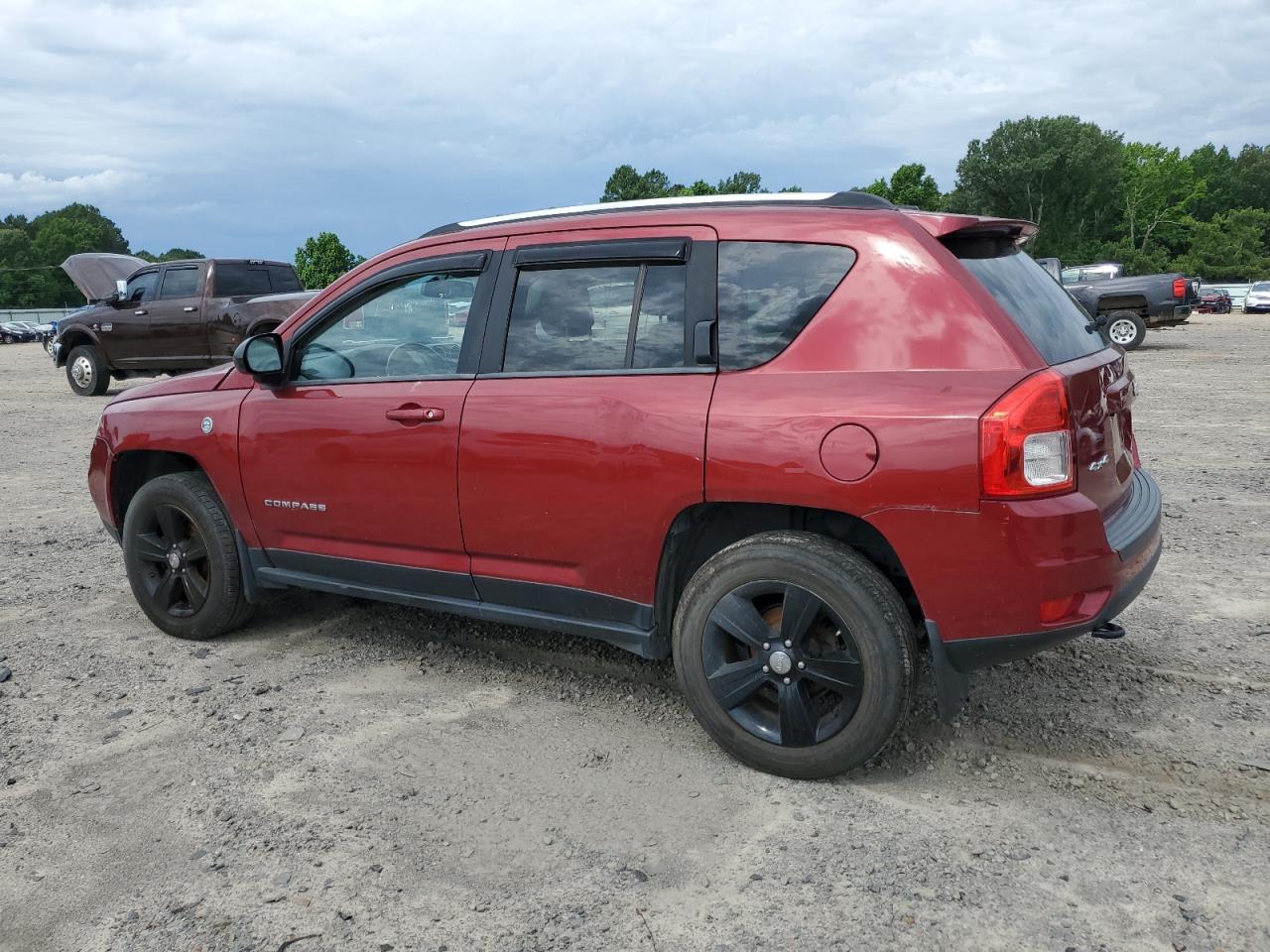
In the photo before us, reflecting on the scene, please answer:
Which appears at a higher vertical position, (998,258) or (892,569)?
(998,258)

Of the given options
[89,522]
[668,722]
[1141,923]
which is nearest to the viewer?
[1141,923]

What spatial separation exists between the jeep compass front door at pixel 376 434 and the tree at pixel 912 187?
92.6m

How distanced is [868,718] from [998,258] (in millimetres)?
1528

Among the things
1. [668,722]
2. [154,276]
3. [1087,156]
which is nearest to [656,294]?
[668,722]

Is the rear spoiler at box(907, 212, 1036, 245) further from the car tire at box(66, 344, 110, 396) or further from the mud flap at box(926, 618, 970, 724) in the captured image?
the car tire at box(66, 344, 110, 396)

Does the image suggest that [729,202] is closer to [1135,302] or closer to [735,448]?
[735,448]

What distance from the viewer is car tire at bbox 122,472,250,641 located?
459 centimetres

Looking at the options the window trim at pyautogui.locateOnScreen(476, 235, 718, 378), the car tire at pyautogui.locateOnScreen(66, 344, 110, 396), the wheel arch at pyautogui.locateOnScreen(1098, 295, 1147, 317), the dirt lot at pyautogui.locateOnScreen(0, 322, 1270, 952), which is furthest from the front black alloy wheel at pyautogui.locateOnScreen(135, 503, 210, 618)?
the wheel arch at pyautogui.locateOnScreen(1098, 295, 1147, 317)

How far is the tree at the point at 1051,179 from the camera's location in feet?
272

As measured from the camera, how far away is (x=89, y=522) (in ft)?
23.8

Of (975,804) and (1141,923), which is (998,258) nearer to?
(975,804)

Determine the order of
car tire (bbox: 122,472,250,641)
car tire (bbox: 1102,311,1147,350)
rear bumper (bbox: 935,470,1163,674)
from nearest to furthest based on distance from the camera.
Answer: rear bumper (bbox: 935,470,1163,674), car tire (bbox: 122,472,250,641), car tire (bbox: 1102,311,1147,350)

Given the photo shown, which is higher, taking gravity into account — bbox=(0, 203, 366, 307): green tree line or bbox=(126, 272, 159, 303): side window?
bbox=(0, 203, 366, 307): green tree line

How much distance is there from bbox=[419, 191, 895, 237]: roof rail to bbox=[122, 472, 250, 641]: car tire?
5.14 ft
